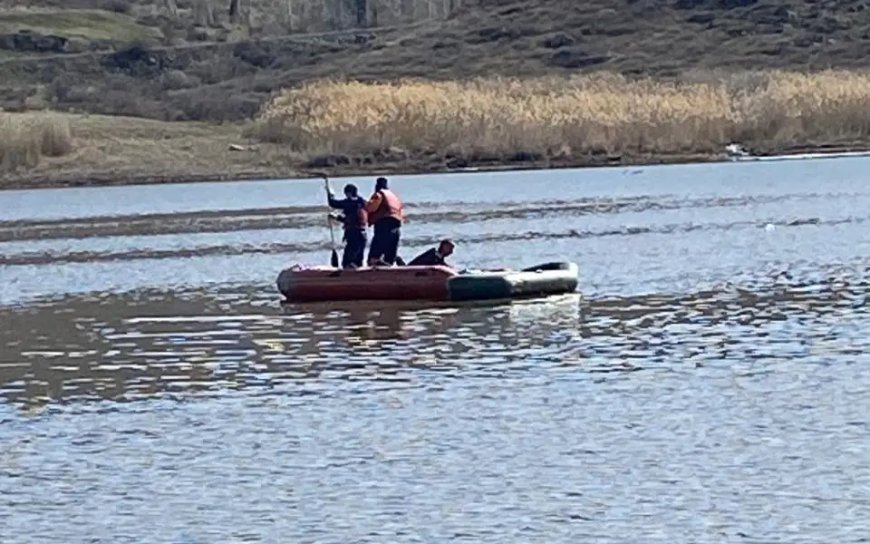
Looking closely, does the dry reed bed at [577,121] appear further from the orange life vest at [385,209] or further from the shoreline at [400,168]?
the orange life vest at [385,209]

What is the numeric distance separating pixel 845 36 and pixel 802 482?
63748 millimetres

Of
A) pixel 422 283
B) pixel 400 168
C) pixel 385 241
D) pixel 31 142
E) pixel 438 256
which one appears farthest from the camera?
pixel 31 142

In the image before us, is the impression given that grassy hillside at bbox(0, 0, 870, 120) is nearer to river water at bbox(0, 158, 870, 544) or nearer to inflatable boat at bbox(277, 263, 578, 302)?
river water at bbox(0, 158, 870, 544)

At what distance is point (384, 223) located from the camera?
2808 cm

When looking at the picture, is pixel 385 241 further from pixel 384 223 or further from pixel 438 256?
pixel 438 256

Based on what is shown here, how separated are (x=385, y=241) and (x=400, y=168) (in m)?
31.6

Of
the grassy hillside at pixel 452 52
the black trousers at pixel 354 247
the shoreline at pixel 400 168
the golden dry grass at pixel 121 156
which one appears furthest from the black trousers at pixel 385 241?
the grassy hillside at pixel 452 52

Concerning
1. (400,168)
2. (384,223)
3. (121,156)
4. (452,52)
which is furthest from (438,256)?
(452,52)

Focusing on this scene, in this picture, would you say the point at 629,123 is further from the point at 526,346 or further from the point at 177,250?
the point at 526,346

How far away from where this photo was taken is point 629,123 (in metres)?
59.6

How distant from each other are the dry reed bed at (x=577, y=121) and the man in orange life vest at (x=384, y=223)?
1229 inches

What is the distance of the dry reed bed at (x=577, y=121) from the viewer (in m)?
59.8

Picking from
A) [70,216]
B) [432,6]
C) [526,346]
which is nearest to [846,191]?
[70,216]

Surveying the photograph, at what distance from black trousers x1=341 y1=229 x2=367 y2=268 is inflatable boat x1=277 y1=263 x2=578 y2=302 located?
23.3 inches
